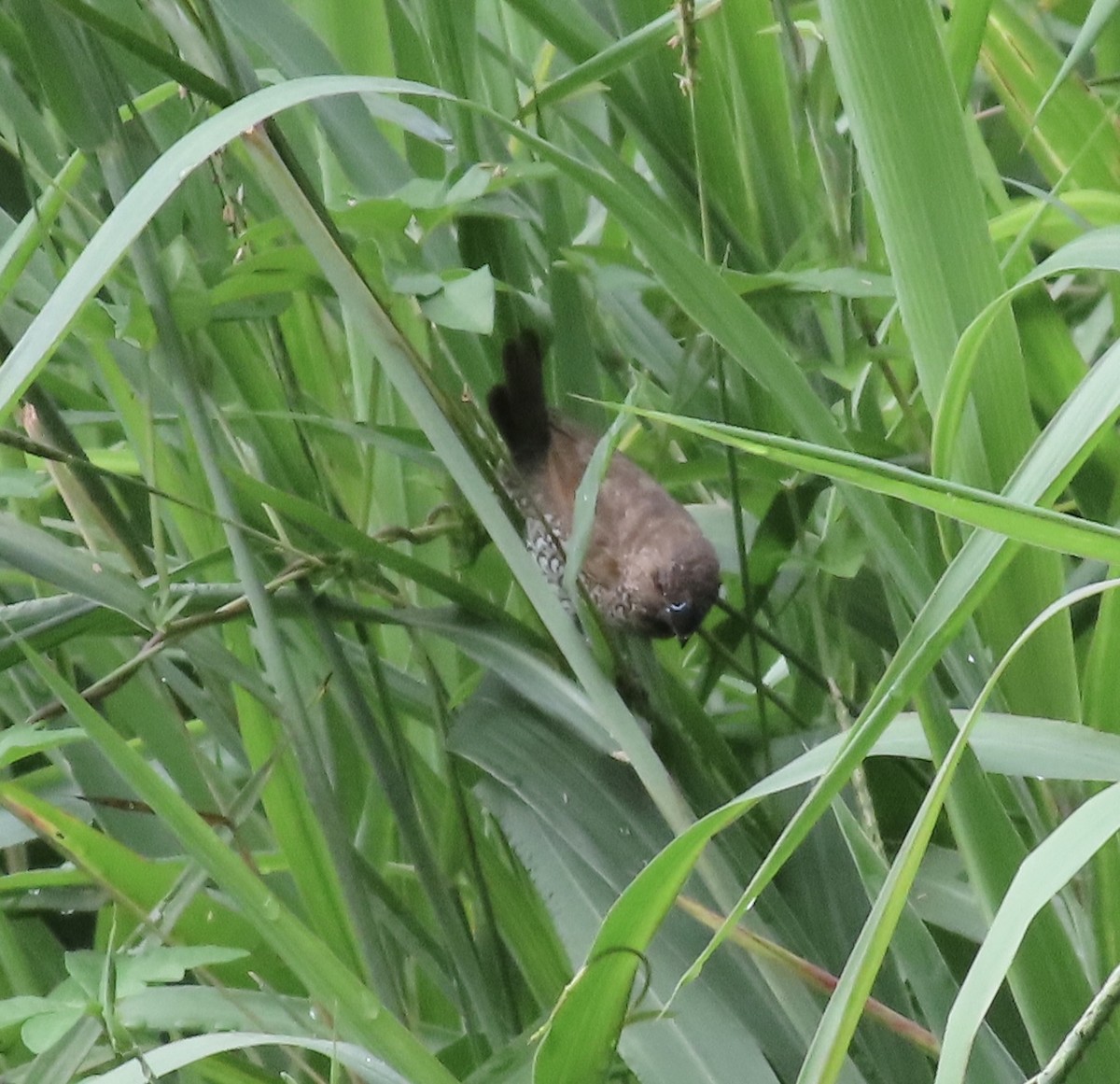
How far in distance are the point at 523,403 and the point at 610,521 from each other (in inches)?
3.7

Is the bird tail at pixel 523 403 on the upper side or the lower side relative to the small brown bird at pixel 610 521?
upper

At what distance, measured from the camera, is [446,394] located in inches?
22.4

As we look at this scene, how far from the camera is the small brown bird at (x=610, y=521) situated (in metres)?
0.70

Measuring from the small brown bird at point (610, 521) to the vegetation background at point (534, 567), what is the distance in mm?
23

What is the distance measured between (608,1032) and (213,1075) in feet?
0.81

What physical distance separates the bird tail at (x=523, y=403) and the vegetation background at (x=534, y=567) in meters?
0.02

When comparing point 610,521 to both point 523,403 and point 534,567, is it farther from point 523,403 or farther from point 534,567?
point 534,567

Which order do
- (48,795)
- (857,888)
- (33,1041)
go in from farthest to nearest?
(48,795) → (857,888) → (33,1041)

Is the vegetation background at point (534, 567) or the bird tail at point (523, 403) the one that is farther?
the bird tail at point (523, 403)

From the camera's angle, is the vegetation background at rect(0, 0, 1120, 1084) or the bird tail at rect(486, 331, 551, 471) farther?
the bird tail at rect(486, 331, 551, 471)

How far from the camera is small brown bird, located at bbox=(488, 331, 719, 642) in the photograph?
0.70m

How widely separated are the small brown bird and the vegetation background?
0.08 feet

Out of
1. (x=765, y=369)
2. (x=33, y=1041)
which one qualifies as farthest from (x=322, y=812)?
(x=765, y=369)

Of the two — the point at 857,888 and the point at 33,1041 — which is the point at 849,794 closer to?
the point at 857,888
